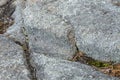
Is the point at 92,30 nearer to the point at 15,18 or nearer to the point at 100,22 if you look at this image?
the point at 100,22

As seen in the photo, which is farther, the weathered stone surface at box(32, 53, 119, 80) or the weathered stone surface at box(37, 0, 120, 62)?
the weathered stone surface at box(37, 0, 120, 62)

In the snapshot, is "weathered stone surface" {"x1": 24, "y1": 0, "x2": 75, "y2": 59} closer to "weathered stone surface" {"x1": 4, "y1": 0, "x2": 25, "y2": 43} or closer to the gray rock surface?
the gray rock surface

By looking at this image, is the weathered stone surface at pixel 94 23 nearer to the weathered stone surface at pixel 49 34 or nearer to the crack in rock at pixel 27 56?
the weathered stone surface at pixel 49 34

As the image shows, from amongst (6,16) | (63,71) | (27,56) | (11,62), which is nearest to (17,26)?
(6,16)

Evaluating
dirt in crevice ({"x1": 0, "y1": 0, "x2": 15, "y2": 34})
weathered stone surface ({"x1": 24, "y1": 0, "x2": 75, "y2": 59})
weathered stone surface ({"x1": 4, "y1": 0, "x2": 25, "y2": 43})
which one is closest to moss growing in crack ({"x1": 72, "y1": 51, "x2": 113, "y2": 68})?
weathered stone surface ({"x1": 24, "y1": 0, "x2": 75, "y2": 59})

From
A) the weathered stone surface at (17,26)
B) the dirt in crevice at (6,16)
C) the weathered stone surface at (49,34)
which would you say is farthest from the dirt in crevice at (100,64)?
the dirt in crevice at (6,16)

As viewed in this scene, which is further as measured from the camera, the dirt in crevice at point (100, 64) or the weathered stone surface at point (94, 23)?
the weathered stone surface at point (94, 23)
